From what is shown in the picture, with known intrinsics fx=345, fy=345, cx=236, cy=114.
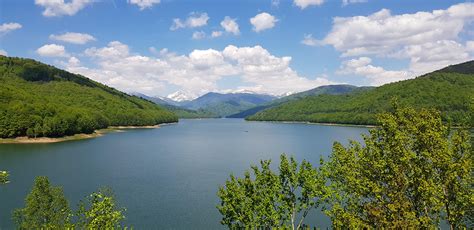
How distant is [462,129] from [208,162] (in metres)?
97.2

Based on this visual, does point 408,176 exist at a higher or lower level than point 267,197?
higher

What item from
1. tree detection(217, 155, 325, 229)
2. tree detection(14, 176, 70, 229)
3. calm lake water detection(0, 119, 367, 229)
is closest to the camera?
tree detection(217, 155, 325, 229)

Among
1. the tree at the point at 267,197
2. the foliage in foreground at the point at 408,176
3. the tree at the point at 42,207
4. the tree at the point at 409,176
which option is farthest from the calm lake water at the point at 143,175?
the tree at the point at 409,176

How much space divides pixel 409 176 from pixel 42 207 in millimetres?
39859

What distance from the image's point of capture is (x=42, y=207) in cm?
4128

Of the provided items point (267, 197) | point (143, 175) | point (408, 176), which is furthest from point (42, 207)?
point (143, 175)

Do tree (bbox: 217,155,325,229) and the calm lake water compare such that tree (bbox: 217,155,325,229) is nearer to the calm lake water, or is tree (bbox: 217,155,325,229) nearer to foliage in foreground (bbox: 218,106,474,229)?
foliage in foreground (bbox: 218,106,474,229)

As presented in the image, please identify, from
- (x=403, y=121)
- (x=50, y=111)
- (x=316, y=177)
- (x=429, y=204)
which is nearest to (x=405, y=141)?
(x=403, y=121)

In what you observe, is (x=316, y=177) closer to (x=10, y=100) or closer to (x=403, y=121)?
(x=403, y=121)

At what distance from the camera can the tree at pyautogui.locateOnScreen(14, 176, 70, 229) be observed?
3997cm

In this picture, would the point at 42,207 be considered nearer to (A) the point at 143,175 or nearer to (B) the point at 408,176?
(B) the point at 408,176

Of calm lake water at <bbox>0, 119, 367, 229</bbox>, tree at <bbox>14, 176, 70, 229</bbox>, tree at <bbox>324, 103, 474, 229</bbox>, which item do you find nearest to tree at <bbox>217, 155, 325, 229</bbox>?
Result: tree at <bbox>324, 103, 474, 229</bbox>

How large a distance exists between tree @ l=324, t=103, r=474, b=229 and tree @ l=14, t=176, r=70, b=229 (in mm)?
33077

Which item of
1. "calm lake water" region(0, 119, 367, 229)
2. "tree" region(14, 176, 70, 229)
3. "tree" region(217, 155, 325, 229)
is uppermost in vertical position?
"tree" region(217, 155, 325, 229)
